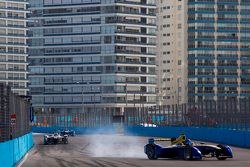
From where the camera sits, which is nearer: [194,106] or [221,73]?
[194,106]

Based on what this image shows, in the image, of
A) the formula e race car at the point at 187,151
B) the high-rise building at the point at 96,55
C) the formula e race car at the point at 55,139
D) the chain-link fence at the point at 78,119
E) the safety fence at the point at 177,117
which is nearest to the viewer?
the formula e race car at the point at 187,151

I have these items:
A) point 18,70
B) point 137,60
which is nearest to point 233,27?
point 137,60

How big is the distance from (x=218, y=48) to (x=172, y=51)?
1136cm

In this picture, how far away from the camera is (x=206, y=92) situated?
180 m

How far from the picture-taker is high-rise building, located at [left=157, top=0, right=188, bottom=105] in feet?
A: 594

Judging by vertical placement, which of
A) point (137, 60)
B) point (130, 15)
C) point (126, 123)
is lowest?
point (126, 123)

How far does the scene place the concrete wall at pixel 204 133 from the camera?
4931 cm

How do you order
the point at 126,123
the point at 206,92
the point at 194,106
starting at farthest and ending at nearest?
the point at 206,92 → the point at 126,123 → the point at 194,106

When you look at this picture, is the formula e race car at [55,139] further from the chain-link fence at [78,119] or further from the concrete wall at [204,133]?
the chain-link fence at [78,119]

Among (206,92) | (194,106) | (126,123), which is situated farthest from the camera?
(206,92)

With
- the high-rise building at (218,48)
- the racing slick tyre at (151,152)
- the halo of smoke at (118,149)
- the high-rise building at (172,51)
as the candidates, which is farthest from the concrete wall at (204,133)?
the high-rise building at (172,51)

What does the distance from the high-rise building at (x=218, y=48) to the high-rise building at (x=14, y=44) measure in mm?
40323

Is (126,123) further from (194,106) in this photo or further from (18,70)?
(18,70)

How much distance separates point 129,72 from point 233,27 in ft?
104
